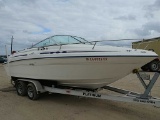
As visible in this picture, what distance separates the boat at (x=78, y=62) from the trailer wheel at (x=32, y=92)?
0.86 ft

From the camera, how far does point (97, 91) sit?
648cm

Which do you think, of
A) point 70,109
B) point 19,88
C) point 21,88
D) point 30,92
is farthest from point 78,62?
point 19,88

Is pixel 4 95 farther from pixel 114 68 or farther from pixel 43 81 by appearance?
pixel 114 68

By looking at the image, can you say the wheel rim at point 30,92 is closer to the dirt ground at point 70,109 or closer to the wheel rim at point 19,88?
the dirt ground at point 70,109

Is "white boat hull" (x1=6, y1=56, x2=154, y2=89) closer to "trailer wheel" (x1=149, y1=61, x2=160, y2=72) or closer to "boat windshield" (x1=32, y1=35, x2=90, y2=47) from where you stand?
"trailer wheel" (x1=149, y1=61, x2=160, y2=72)

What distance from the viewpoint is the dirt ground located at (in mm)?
5410

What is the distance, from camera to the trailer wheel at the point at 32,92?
7008mm

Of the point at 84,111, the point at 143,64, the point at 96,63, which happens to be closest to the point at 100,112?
the point at 84,111

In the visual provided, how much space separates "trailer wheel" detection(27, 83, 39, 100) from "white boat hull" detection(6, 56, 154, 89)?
0.96 feet

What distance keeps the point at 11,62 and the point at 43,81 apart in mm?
1882

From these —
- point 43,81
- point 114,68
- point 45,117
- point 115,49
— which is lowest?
point 45,117

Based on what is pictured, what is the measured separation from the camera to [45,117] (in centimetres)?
541

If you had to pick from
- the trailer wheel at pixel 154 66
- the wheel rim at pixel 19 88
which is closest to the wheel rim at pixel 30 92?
the wheel rim at pixel 19 88

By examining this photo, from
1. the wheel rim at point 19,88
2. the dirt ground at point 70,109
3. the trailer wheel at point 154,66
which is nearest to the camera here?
the dirt ground at point 70,109
